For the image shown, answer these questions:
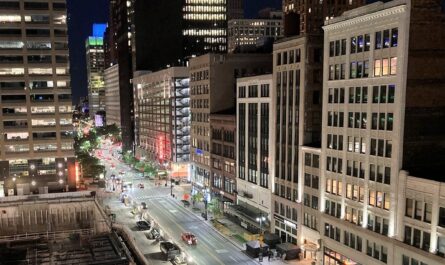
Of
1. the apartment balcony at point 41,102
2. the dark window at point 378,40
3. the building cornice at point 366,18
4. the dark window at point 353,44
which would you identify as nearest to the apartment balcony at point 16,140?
the apartment balcony at point 41,102

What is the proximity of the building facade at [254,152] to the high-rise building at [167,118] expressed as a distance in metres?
49.3

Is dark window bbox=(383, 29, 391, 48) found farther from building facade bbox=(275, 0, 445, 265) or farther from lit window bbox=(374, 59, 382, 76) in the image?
lit window bbox=(374, 59, 382, 76)

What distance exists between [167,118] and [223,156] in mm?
48673

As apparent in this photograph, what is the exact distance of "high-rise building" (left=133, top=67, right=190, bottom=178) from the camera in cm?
13975

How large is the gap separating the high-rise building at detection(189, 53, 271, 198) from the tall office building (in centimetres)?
3740

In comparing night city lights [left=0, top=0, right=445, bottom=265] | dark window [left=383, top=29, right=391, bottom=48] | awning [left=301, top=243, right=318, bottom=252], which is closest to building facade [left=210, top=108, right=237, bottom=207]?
night city lights [left=0, top=0, right=445, bottom=265]

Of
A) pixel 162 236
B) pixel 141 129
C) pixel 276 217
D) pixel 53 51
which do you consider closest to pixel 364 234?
pixel 276 217

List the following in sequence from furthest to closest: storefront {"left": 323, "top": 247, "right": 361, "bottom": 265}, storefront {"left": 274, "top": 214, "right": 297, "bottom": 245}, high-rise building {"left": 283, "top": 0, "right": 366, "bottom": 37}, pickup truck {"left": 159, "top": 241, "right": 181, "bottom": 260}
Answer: high-rise building {"left": 283, "top": 0, "right": 366, "bottom": 37} < storefront {"left": 274, "top": 214, "right": 297, "bottom": 245} < pickup truck {"left": 159, "top": 241, "right": 181, "bottom": 260} < storefront {"left": 323, "top": 247, "right": 361, "bottom": 265}

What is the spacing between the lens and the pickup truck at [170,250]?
70.0m

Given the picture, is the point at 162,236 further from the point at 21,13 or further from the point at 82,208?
the point at 21,13

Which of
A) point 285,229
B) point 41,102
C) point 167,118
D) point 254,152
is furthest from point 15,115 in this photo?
point 285,229

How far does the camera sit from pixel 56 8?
12119cm

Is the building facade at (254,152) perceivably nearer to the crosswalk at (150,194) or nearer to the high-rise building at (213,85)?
the high-rise building at (213,85)

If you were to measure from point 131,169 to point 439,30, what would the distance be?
134 metres
